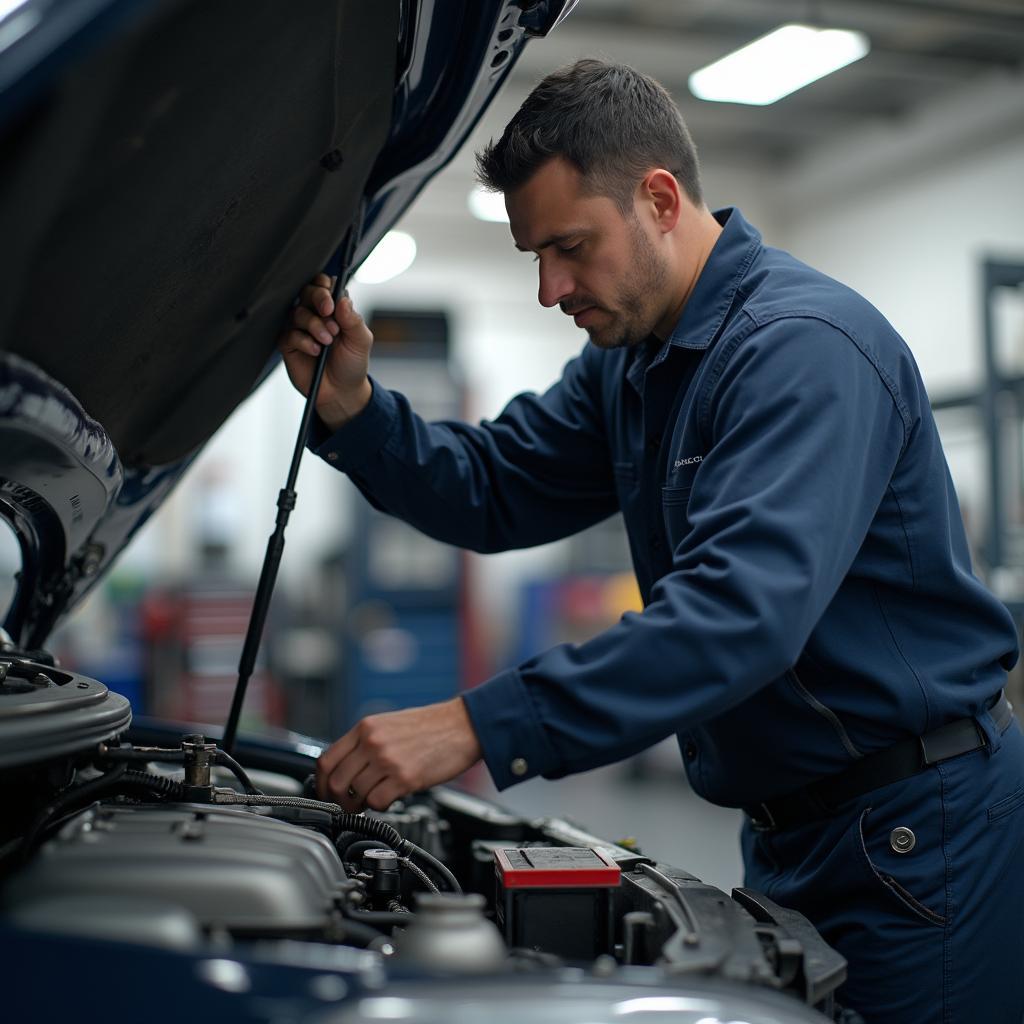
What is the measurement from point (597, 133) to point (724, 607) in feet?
2.21

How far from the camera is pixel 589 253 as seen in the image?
150cm

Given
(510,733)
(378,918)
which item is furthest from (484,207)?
(378,918)

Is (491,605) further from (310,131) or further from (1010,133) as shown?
(310,131)

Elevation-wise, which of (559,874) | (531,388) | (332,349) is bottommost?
(559,874)

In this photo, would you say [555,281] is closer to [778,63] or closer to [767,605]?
[767,605]

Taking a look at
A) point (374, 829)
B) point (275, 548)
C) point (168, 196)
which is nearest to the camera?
point (168, 196)

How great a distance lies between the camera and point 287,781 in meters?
1.91

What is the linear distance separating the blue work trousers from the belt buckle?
70 mm

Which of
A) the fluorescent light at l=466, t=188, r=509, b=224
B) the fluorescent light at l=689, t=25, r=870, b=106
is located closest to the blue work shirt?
the fluorescent light at l=689, t=25, r=870, b=106

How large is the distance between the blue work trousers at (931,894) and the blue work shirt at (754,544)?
77 millimetres

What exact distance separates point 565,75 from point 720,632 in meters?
0.85

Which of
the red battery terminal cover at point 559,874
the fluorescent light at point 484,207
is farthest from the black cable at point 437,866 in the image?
the fluorescent light at point 484,207

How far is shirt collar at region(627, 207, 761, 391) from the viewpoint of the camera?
1.50m

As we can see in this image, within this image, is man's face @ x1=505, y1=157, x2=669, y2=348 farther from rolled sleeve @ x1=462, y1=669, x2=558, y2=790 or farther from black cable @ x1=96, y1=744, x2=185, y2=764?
black cable @ x1=96, y1=744, x2=185, y2=764
